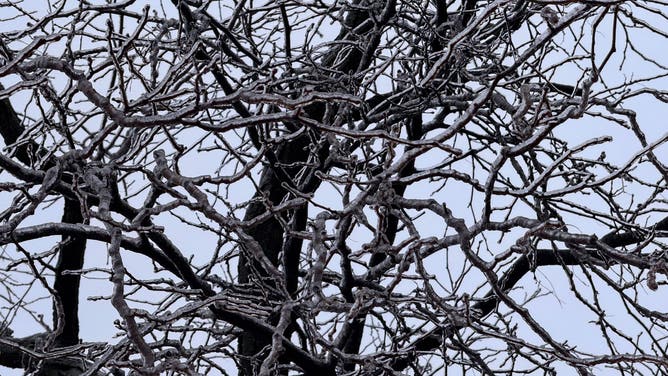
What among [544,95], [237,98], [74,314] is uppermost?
A: [74,314]

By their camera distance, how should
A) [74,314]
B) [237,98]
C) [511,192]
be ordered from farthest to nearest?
[74,314], [511,192], [237,98]

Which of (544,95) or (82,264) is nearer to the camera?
(544,95)

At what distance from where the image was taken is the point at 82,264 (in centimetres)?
641

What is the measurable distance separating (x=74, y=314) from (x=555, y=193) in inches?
146

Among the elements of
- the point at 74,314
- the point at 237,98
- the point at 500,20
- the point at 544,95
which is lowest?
the point at 237,98

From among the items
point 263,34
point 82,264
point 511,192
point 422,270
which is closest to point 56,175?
point 422,270

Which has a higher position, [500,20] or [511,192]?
[500,20]

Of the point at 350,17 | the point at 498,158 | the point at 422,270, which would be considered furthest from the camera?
the point at 350,17

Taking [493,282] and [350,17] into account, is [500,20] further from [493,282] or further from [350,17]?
[493,282]

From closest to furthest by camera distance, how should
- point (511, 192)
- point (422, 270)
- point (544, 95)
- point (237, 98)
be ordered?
point (237, 98), point (544, 95), point (511, 192), point (422, 270)

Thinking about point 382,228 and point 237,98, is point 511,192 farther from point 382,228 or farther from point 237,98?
point 237,98

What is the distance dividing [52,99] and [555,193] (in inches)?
79.1

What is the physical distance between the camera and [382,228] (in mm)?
3990

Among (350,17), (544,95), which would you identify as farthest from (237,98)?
(350,17)
